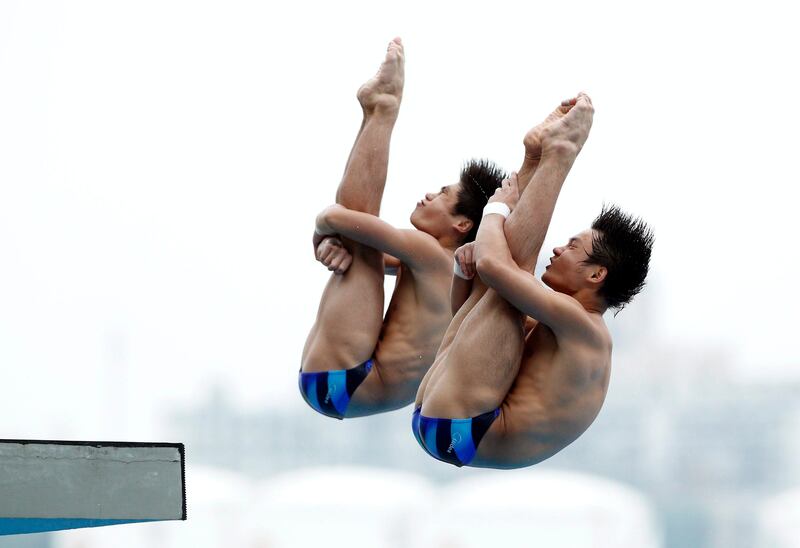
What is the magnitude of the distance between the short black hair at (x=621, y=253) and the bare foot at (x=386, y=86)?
3.28 ft

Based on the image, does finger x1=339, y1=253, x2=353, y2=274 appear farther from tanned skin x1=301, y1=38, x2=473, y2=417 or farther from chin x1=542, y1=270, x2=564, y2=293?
chin x1=542, y1=270, x2=564, y2=293

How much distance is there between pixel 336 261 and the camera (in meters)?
4.24

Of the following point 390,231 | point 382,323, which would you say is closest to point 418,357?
point 382,323

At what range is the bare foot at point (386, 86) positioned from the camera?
4254mm

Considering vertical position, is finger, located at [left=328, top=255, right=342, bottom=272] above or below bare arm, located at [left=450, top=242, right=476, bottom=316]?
above

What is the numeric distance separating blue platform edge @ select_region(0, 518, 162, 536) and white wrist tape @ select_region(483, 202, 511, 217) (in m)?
1.36

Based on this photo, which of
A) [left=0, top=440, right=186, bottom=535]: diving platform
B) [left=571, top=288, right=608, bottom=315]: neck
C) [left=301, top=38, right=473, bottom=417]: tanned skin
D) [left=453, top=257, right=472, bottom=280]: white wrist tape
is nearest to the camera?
[left=0, top=440, right=186, bottom=535]: diving platform

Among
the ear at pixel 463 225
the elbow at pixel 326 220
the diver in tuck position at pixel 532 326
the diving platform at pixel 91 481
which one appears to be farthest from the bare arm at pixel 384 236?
the diving platform at pixel 91 481

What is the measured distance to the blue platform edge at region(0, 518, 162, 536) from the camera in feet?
11.0

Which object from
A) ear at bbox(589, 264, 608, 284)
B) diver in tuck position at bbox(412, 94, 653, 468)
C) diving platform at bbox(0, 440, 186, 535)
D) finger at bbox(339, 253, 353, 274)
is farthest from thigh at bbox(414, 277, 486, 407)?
diving platform at bbox(0, 440, 186, 535)

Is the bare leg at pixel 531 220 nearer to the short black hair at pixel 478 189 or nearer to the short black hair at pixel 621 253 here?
the short black hair at pixel 621 253

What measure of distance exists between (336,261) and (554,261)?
2.98ft

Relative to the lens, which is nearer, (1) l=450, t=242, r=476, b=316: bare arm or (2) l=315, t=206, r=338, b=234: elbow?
(1) l=450, t=242, r=476, b=316: bare arm

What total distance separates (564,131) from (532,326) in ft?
2.10
